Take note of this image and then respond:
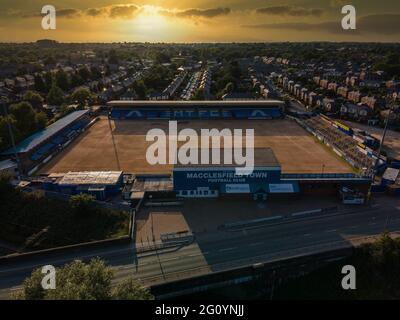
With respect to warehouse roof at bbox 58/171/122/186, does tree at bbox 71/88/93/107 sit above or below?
above

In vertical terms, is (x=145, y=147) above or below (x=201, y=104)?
below

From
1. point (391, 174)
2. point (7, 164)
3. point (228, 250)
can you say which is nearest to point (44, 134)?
point (7, 164)

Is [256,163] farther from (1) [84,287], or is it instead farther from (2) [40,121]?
(2) [40,121]

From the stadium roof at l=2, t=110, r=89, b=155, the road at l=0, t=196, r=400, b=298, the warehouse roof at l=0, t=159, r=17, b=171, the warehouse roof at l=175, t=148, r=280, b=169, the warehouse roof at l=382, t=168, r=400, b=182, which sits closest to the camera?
the road at l=0, t=196, r=400, b=298

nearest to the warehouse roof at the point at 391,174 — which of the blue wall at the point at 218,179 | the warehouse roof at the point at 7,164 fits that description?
the blue wall at the point at 218,179

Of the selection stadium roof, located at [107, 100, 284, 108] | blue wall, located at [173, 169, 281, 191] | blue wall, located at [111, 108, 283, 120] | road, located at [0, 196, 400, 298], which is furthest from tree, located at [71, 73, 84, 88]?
road, located at [0, 196, 400, 298]

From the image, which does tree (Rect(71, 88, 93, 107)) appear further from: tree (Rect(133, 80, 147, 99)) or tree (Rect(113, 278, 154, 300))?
tree (Rect(113, 278, 154, 300))

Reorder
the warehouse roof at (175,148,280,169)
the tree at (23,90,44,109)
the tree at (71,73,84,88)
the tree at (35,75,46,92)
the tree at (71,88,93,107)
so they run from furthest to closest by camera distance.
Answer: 1. the tree at (71,73,84,88)
2. the tree at (35,75,46,92)
3. the tree at (71,88,93,107)
4. the tree at (23,90,44,109)
5. the warehouse roof at (175,148,280,169)
